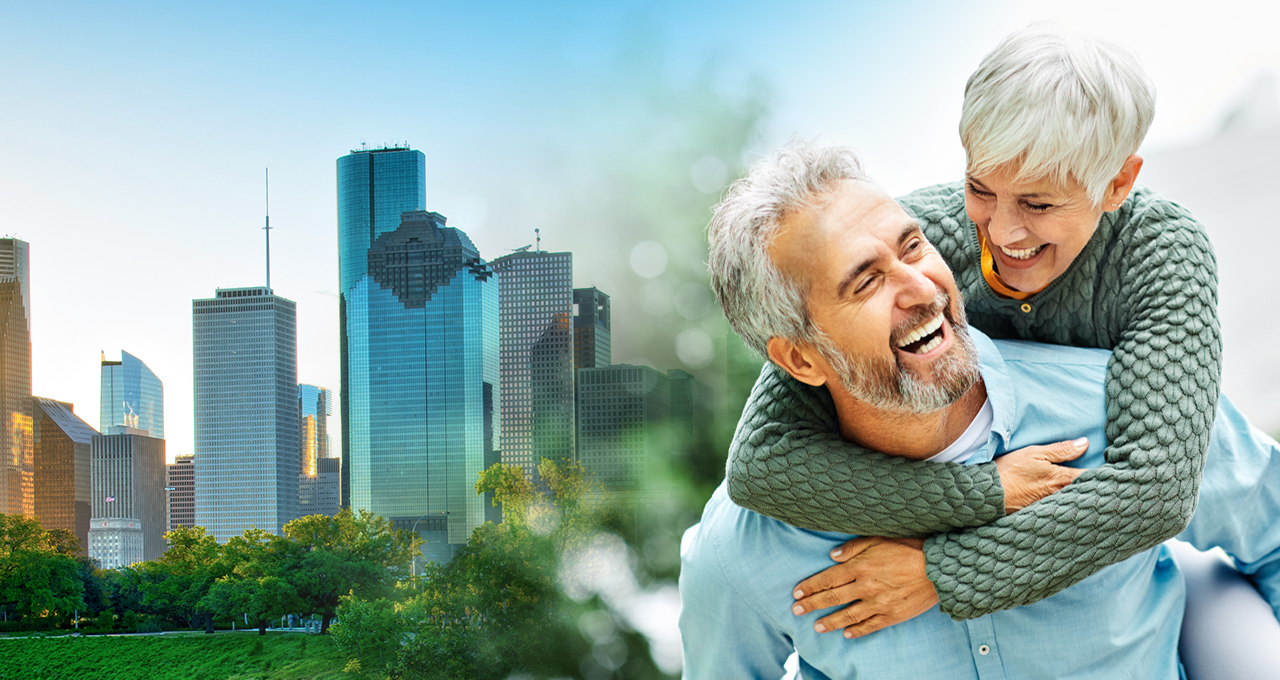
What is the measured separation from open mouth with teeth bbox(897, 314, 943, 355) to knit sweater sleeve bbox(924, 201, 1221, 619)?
0.19 m

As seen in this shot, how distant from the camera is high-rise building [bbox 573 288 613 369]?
4.05 metres

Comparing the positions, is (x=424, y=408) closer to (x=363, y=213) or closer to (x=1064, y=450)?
(x=363, y=213)

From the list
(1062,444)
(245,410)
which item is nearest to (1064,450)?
(1062,444)

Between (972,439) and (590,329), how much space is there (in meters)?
3.14

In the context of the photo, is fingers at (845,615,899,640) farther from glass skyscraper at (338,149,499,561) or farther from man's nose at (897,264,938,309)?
glass skyscraper at (338,149,499,561)

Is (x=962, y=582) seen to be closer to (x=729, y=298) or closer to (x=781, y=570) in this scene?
(x=781, y=570)

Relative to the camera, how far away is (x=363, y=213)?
455 cm

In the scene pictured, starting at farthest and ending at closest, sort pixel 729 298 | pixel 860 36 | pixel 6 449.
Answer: pixel 6 449 → pixel 860 36 → pixel 729 298

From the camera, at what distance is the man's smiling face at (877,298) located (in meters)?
0.89

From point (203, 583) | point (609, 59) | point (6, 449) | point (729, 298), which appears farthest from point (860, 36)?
point (6, 449)

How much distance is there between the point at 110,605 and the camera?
4609 millimetres

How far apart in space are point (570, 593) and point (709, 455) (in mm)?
1051

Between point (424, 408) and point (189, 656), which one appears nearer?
point (424, 408)

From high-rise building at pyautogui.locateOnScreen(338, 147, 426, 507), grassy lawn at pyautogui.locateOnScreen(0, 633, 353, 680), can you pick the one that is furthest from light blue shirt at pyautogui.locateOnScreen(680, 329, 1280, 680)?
grassy lawn at pyautogui.locateOnScreen(0, 633, 353, 680)
